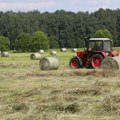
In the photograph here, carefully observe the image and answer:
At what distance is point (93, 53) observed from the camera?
26.2m

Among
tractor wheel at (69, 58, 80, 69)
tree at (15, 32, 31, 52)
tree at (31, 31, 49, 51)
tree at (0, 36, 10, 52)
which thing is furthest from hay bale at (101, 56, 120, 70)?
tree at (0, 36, 10, 52)

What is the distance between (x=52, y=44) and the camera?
106312 mm

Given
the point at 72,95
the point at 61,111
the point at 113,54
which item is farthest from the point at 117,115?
the point at 113,54

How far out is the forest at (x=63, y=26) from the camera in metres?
113

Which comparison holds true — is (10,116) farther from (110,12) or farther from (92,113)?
(110,12)

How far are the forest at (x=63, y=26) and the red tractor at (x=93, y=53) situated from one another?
7857 cm

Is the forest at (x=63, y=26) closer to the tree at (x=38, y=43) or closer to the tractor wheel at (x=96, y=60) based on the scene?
the tree at (x=38, y=43)

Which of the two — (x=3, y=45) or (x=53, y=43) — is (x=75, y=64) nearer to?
(x=3, y=45)

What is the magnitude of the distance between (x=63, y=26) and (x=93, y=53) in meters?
99.6

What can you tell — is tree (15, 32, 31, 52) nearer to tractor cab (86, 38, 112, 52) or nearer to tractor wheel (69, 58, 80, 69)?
tractor wheel (69, 58, 80, 69)

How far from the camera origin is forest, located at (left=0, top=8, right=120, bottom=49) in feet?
371

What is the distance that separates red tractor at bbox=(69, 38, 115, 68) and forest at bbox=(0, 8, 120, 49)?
78.6 m

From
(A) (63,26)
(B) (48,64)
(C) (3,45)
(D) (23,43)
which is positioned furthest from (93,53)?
(A) (63,26)

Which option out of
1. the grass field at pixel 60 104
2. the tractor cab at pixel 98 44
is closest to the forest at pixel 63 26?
the tractor cab at pixel 98 44
